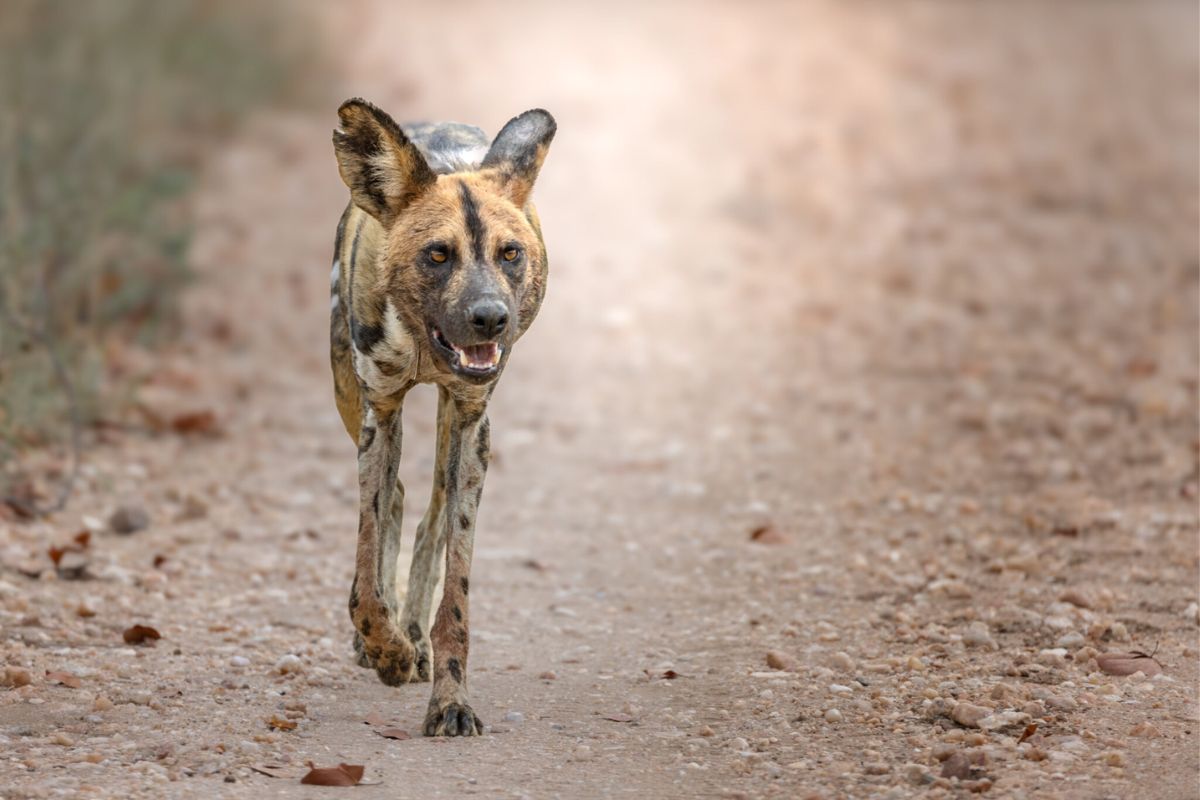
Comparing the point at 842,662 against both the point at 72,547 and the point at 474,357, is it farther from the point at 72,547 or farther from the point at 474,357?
the point at 72,547

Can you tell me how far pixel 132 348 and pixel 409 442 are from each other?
204 centimetres

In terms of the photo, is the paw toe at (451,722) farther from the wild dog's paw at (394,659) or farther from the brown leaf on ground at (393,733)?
the wild dog's paw at (394,659)

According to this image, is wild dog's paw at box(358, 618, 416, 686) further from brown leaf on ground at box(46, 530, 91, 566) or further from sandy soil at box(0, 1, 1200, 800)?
brown leaf on ground at box(46, 530, 91, 566)

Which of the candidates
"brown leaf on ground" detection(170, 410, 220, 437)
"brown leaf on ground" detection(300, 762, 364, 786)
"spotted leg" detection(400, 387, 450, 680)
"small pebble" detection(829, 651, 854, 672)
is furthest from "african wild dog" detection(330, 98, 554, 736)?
"brown leaf on ground" detection(170, 410, 220, 437)

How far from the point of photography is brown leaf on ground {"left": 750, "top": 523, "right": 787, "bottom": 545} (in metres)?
6.70

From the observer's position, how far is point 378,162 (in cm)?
462

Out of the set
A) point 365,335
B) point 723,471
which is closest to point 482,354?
point 365,335

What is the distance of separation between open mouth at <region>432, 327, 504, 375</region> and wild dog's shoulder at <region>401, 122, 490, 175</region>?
2.04 ft

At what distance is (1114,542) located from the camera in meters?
6.31

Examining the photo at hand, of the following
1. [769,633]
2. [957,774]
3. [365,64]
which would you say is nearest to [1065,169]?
[365,64]

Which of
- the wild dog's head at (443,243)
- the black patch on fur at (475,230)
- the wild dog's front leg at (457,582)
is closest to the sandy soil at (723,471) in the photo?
the wild dog's front leg at (457,582)

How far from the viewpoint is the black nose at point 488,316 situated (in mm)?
4402

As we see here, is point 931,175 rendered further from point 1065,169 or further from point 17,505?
point 17,505

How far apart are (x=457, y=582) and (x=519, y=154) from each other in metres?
1.35
